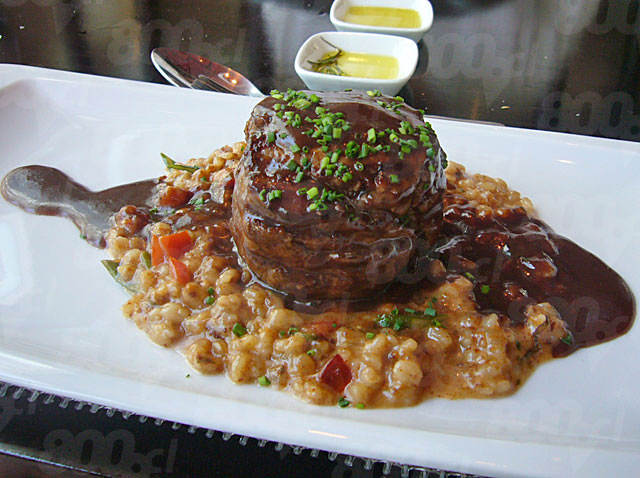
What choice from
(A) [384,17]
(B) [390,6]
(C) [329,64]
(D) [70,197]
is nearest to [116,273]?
(D) [70,197]

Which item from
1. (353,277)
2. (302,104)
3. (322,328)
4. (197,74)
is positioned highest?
(302,104)

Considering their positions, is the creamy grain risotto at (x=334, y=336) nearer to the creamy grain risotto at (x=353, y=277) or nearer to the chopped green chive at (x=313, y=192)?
the creamy grain risotto at (x=353, y=277)

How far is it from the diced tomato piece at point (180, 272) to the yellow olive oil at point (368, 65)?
2869 millimetres

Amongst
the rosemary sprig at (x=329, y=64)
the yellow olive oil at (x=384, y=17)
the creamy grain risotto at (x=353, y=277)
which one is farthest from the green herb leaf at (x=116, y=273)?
the yellow olive oil at (x=384, y=17)

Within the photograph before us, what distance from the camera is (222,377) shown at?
2.80 meters

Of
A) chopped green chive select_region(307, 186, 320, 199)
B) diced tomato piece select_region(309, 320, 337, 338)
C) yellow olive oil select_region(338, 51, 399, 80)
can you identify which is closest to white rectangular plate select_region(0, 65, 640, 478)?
diced tomato piece select_region(309, 320, 337, 338)

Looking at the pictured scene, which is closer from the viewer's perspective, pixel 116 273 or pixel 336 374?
pixel 336 374

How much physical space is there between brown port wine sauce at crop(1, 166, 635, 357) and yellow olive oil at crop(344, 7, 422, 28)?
3.35 meters

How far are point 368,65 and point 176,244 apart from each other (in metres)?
2.99

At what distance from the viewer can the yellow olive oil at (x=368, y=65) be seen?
5324mm

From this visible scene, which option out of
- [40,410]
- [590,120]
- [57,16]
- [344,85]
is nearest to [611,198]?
[590,120]

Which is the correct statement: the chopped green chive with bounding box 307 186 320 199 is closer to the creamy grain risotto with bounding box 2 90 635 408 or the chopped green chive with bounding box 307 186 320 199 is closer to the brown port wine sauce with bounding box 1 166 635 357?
the creamy grain risotto with bounding box 2 90 635 408

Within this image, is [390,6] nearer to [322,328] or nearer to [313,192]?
[313,192]

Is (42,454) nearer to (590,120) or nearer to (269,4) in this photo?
(590,120)
